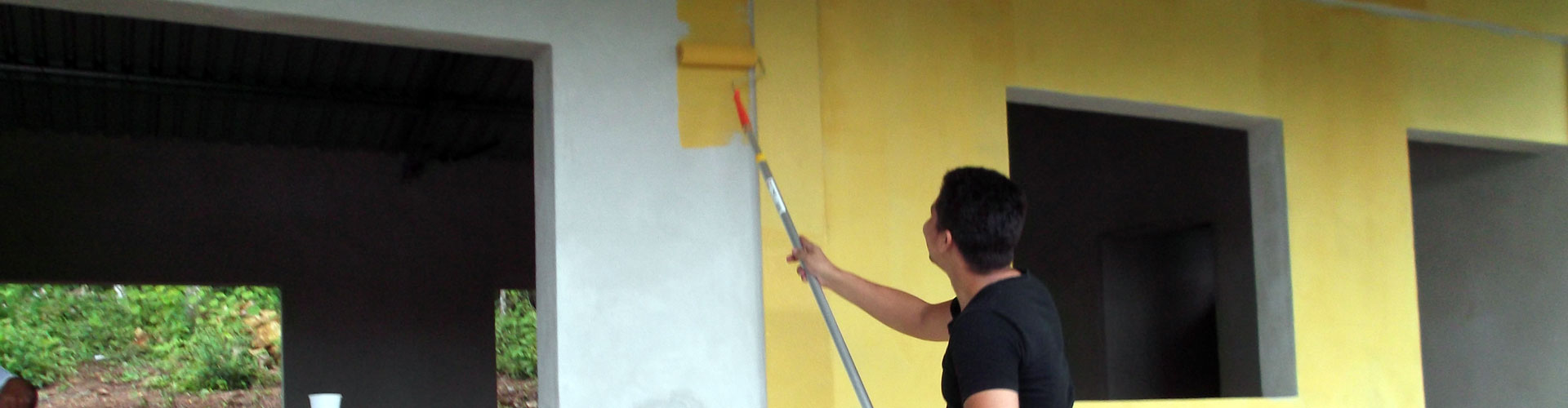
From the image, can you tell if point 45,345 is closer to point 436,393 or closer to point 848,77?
point 436,393

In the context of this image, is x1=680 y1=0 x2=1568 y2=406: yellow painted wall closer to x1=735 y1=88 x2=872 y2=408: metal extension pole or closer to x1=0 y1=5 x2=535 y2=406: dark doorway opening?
x1=735 y1=88 x2=872 y2=408: metal extension pole

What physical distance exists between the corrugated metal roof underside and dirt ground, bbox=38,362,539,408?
9.11m

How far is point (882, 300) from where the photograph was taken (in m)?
2.76

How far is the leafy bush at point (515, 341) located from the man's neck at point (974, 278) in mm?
16079

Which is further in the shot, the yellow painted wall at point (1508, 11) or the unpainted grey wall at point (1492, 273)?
the unpainted grey wall at point (1492, 273)

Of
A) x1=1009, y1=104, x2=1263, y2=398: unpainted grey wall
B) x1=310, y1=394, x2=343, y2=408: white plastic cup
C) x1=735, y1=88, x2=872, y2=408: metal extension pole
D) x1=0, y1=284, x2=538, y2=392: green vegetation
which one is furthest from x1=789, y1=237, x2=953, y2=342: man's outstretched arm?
x1=0, y1=284, x2=538, y2=392: green vegetation

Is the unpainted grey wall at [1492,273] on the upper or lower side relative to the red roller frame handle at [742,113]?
lower

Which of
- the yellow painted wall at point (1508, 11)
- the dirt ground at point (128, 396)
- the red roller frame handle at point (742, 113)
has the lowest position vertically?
the dirt ground at point (128, 396)

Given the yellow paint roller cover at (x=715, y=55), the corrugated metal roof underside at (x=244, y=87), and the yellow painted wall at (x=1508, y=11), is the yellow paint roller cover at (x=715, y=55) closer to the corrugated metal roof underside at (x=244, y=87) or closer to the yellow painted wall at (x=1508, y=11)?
the yellow painted wall at (x=1508, y=11)

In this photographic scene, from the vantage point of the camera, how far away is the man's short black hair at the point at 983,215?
2162 mm

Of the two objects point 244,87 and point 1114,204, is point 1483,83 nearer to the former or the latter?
point 1114,204

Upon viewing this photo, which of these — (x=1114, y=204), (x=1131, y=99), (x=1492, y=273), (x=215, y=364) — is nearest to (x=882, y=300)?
(x=1131, y=99)

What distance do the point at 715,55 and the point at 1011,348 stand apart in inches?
55.2

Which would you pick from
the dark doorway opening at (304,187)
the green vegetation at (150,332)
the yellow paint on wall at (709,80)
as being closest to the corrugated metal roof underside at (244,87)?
the dark doorway opening at (304,187)
